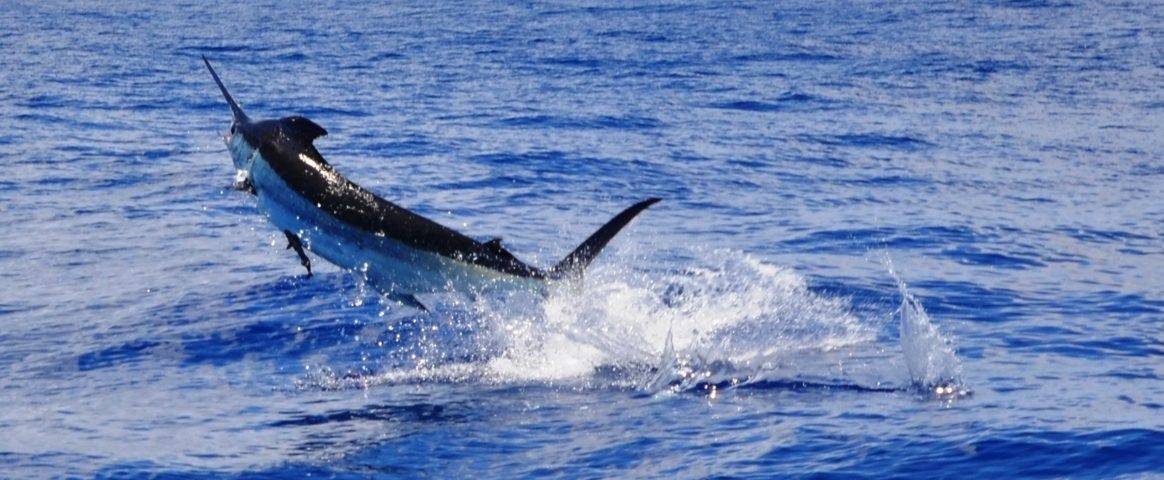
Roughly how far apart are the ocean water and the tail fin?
0.37 feet

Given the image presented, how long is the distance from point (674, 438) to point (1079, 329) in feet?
12.4

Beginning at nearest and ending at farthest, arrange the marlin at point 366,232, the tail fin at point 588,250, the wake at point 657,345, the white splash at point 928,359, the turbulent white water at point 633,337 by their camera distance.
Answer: the tail fin at point 588,250 → the marlin at point 366,232 → the white splash at point 928,359 → the wake at point 657,345 → the turbulent white water at point 633,337

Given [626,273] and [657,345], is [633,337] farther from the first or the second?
[626,273]

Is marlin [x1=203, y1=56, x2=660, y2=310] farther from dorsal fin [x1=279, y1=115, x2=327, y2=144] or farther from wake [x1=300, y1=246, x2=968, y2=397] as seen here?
wake [x1=300, y1=246, x2=968, y2=397]

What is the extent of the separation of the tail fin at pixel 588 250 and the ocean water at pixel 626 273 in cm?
11

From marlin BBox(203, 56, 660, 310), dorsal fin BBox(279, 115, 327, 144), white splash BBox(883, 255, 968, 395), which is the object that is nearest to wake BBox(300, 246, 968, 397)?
white splash BBox(883, 255, 968, 395)

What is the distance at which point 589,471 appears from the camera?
25.2 feet

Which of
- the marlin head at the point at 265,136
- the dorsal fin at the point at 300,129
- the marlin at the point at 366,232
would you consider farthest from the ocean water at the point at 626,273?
the dorsal fin at the point at 300,129

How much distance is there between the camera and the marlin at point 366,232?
8633mm

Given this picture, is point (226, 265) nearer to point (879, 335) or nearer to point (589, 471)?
point (879, 335)

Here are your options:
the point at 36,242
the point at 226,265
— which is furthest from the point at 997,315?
the point at 36,242

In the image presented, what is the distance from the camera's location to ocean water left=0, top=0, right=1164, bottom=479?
27.1ft

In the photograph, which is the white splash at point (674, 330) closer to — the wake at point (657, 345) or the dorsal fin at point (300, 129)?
the wake at point (657, 345)

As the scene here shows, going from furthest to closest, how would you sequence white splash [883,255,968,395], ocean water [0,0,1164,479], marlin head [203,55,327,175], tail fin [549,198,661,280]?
1. white splash [883,255,968,395]
2. marlin head [203,55,327,175]
3. tail fin [549,198,661,280]
4. ocean water [0,0,1164,479]
